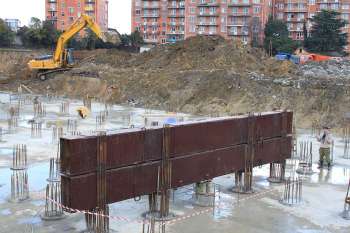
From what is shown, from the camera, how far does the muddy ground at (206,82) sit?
28281 mm

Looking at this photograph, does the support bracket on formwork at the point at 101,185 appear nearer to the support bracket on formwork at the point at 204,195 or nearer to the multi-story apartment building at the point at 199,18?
the support bracket on formwork at the point at 204,195

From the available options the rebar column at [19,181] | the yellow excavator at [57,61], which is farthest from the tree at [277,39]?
the rebar column at [19,181]

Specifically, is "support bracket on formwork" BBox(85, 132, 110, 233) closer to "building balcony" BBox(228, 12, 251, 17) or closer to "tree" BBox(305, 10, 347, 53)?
"tree" BBox(305, 10, 347, 53)

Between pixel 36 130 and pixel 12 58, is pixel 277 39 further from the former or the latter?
pixel 36 130

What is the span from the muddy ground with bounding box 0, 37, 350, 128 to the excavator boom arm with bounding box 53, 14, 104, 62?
219 centimetres

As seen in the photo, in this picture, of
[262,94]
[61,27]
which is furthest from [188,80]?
[61,27]

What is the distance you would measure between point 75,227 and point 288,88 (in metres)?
Result: 22.4

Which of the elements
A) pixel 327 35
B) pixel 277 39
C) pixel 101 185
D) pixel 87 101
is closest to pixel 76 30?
pixel 87 101

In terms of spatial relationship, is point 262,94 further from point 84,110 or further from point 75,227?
point 75,227

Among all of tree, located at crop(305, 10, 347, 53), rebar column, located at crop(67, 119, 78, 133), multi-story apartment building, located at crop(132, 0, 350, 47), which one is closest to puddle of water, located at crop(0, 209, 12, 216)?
rebar column, located at crop(67, 119, 78, 133)

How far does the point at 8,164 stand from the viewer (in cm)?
1561

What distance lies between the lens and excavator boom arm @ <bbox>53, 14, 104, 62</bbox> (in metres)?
38.0

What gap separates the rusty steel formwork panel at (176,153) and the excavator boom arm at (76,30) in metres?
26.9

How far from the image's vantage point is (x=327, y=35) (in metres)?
59.5
